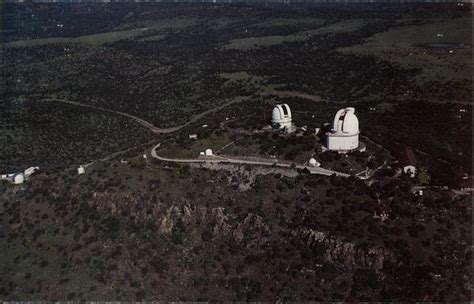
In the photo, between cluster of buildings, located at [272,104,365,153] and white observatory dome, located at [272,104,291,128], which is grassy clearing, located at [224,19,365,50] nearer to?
white observatory dome, located at [272,104,291,128]

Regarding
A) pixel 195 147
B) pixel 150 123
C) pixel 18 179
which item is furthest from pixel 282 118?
pixel 150 123

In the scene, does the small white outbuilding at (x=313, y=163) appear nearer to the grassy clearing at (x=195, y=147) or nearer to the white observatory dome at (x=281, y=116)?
the white observatory dome at (x=281, y=116)

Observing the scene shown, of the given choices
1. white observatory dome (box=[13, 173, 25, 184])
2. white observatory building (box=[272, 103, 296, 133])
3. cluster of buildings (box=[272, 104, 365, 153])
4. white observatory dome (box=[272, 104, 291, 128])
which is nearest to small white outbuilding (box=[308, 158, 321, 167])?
cluster of buildings (box=[272, 104, 365, 153])

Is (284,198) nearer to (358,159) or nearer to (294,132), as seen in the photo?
(358,159)

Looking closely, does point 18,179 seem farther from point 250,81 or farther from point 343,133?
point 250,81

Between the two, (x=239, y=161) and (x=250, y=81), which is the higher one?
(x=239, y=161)

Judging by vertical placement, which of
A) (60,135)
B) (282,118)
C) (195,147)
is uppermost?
(282,118)

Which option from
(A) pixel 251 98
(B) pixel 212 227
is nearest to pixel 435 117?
(A) pixel 251 98
